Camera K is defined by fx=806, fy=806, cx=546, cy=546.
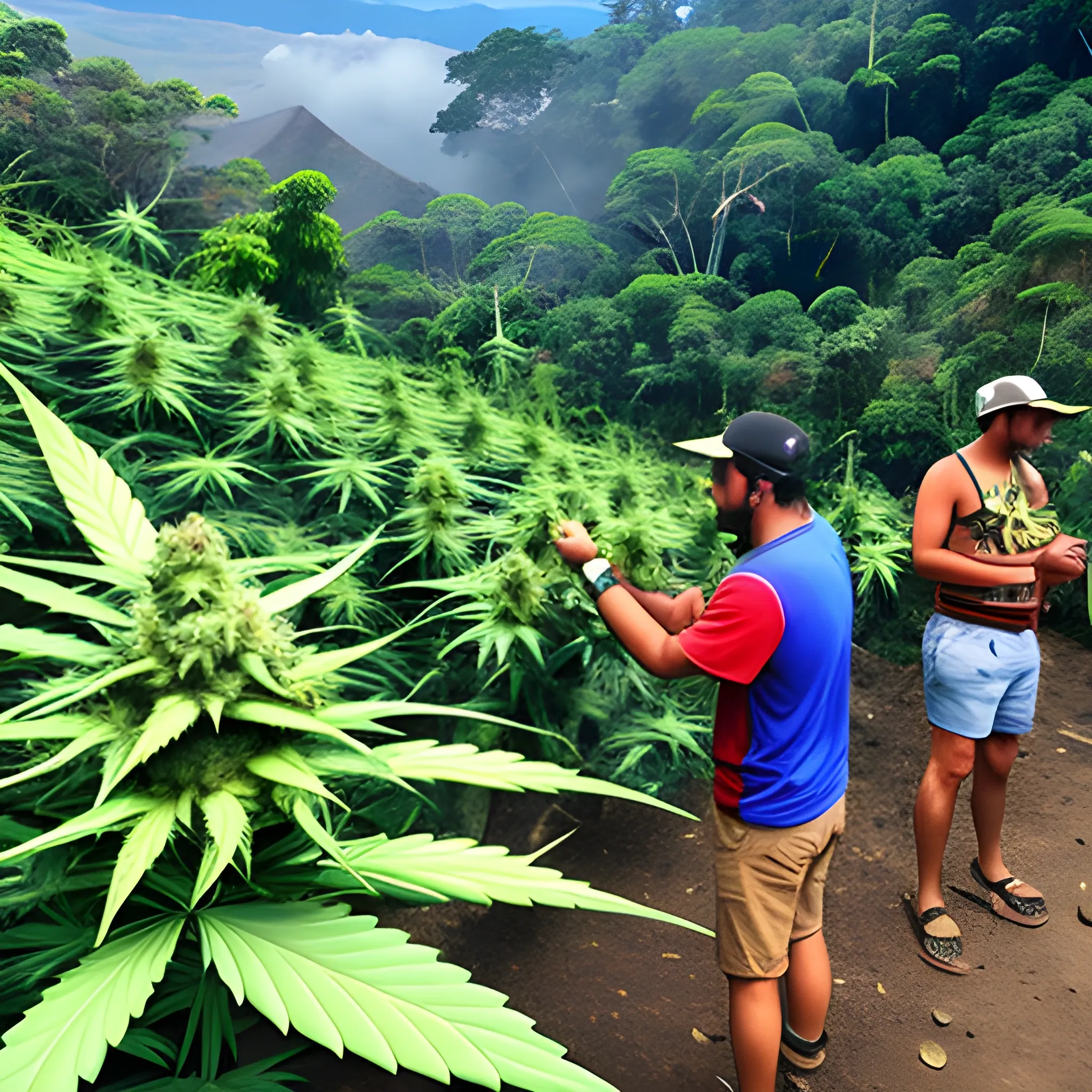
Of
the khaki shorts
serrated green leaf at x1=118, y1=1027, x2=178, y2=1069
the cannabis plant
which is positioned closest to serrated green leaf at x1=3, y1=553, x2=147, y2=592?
the cannabis plant

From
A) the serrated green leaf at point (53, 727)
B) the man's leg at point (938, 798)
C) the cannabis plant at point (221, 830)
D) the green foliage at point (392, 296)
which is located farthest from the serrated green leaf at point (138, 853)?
the green foliage at point (392, 296)

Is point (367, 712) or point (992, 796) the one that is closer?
point (367, 712)

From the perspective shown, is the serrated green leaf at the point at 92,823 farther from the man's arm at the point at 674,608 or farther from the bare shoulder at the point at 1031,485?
the bare shoulder at the point at 1031,485

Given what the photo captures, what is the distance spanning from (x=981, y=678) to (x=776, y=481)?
1125mm

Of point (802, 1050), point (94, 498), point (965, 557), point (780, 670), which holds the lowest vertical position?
point (802, 1050)

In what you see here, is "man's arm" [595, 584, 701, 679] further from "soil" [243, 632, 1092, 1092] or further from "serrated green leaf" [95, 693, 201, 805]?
"soil" [243, 632, 1092, 1092]

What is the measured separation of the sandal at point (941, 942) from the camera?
226 cm

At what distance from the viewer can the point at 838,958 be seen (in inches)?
90.6

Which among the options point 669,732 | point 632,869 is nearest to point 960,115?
point 669,732

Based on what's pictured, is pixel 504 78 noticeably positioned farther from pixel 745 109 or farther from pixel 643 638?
pixel 643 638

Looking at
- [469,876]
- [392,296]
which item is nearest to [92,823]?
[469,876]

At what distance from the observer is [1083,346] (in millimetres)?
4719

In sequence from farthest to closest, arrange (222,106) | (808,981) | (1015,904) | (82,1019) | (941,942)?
(222,106)
(1015,904)
(941,942)
(808,981)
(82,1019)

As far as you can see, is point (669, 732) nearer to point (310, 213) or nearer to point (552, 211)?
point (310, 213)
